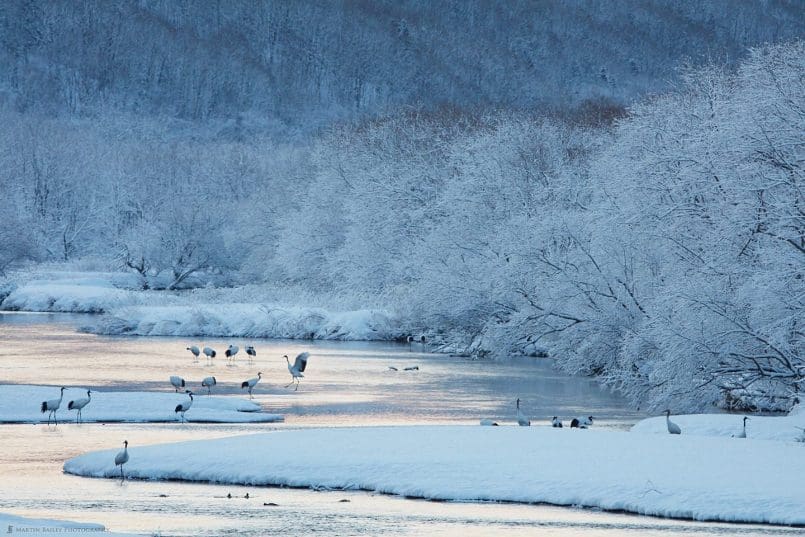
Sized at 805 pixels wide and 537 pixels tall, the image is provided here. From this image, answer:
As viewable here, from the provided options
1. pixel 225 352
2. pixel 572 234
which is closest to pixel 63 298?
pixel 225 352

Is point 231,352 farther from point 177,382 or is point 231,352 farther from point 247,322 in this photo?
point 247,322

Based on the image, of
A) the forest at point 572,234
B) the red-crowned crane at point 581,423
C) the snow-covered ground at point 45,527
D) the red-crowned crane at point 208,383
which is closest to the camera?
the snow-covered ground at point 45,527

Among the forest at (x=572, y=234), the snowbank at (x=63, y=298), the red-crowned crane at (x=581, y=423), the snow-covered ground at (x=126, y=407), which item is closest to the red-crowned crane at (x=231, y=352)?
the forest at (x=572, y=234)

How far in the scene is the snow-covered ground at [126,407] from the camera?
94.2ft

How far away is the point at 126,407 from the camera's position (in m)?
29.7

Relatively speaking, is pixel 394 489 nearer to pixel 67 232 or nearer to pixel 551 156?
pixel 551 156

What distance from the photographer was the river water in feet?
59.1

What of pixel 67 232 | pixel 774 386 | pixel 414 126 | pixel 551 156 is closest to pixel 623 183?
pixel 774 386

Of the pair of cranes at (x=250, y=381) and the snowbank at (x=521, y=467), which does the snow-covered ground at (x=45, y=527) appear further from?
the pair of cranes at (x=250, y=381)

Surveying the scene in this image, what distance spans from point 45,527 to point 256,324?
1547 inches

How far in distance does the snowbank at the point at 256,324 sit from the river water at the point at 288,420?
6.68 feet

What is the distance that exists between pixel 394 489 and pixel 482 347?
86.8 feet

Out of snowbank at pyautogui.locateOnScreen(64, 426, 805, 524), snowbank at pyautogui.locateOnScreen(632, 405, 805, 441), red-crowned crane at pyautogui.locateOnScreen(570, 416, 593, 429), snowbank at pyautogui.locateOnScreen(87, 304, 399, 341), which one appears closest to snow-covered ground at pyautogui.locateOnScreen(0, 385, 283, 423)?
snowbank at pyautogui.locateOnScreen(64, 426, 805, 524)

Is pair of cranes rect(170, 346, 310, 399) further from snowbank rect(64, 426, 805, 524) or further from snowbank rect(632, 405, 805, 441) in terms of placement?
snowbank rect(632, 405, 805, 441)
